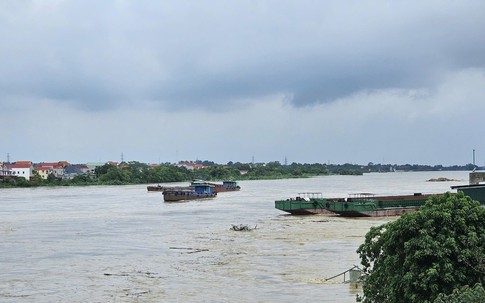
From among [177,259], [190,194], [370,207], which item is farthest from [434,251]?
[190,194]

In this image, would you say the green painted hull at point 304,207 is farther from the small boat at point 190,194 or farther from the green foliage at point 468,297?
the green foliage at point 468,297

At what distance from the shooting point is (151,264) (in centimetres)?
2720

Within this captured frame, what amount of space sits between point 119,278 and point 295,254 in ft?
30.2

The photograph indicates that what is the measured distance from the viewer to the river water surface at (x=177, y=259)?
67.8ft

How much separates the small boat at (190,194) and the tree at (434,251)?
214 ft

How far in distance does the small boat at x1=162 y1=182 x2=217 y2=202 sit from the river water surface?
82.4 feet

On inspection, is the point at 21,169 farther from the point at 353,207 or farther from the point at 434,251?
the point at 434,251

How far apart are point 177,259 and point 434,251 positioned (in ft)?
58.5

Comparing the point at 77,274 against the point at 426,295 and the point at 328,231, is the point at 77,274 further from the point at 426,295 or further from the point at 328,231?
the point at 328,231

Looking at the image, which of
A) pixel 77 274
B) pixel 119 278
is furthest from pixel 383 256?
pixel 77 274

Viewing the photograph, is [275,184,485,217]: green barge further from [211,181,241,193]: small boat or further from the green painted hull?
[211,181,241,193]: small boat

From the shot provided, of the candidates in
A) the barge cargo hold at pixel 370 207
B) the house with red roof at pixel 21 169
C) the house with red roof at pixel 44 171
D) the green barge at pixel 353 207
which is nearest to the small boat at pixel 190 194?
the green barge at pixel 353 207

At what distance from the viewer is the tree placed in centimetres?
1216

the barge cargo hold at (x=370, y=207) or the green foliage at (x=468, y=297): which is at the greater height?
the green foliage at (x=468, y=297)
